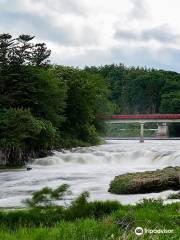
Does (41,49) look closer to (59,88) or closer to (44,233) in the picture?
(59,88)

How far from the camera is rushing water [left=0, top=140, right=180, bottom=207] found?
72.1 ft

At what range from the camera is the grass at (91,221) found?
9.08 m

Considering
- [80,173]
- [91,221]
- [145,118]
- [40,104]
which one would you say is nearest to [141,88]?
[145,118]

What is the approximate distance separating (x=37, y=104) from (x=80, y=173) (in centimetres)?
1567

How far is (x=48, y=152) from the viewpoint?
47.8 m

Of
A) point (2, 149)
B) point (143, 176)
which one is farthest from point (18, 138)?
point (143, 176)

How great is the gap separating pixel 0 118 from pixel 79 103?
2009 centimetres

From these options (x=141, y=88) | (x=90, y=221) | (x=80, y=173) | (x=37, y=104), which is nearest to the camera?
(x=90, y=221)

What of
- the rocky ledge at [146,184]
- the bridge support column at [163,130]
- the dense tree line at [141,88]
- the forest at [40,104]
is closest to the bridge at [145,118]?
the bridge support column at [163,130]

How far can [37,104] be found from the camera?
47625 millimetres

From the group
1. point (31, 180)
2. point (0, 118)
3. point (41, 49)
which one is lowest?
point (31, 180)

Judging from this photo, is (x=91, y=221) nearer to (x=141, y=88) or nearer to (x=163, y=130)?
(x=163, y=130)

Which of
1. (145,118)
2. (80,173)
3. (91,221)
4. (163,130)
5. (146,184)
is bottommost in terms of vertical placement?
(80,173)

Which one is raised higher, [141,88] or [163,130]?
[141,88]
